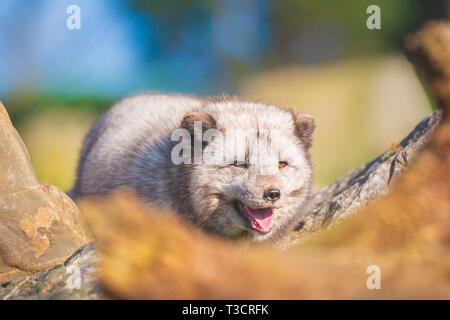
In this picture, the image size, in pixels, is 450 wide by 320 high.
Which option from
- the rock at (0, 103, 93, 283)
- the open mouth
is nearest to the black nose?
the open mouth

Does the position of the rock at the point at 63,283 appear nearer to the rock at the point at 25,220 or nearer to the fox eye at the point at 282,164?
the rock at the point at 25,220

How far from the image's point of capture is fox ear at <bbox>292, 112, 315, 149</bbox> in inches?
237

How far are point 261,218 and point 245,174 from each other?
554mm

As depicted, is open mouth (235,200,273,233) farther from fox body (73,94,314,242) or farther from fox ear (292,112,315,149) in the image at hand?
fox ear (292,112,315,149)

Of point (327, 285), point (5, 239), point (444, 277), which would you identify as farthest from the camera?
point (5, 239)

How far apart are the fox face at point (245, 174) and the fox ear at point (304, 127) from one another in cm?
14

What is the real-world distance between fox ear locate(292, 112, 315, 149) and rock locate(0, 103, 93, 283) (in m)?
2.86

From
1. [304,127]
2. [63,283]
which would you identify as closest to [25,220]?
[63,283]

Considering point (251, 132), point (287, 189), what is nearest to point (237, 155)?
point (251, 132)

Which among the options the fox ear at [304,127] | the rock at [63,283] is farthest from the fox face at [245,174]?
the rock at [63,283]

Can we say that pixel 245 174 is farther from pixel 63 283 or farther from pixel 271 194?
pixel 63 283

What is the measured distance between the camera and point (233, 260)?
3402 mm
